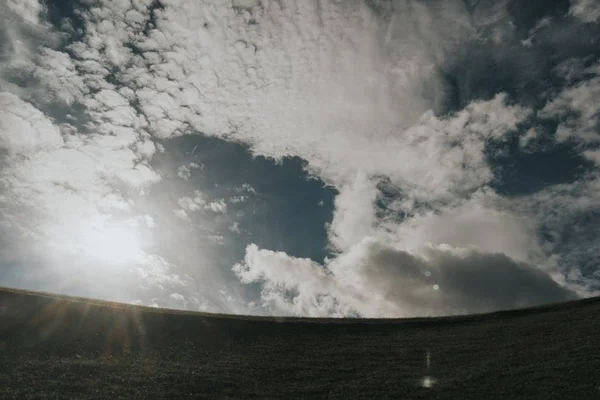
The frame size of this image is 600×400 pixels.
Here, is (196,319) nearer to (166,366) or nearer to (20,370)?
(166,366)

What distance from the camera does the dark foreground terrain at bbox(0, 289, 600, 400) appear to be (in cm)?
3059

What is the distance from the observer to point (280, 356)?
42.7 metres

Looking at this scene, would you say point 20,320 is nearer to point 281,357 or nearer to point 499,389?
point 281,357

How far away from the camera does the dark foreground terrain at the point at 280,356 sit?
100 ft

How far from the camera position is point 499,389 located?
28.8m

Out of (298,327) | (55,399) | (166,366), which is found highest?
(298,327)

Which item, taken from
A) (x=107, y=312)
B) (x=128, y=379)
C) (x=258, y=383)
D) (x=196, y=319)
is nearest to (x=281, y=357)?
(x=258, y=383)

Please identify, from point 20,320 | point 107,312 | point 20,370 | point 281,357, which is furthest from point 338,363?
point 20,320

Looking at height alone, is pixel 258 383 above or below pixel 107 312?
below

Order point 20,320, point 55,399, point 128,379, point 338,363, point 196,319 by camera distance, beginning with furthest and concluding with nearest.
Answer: point 196,319 < point 20,320 < point 338,363 < point 128,379 < point 55,399

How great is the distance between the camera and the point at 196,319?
184 feet

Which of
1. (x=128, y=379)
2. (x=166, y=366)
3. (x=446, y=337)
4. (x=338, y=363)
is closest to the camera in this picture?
(x=128, y=379)

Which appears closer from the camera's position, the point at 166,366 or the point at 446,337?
the point at 166,366

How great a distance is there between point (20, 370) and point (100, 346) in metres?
8.85
